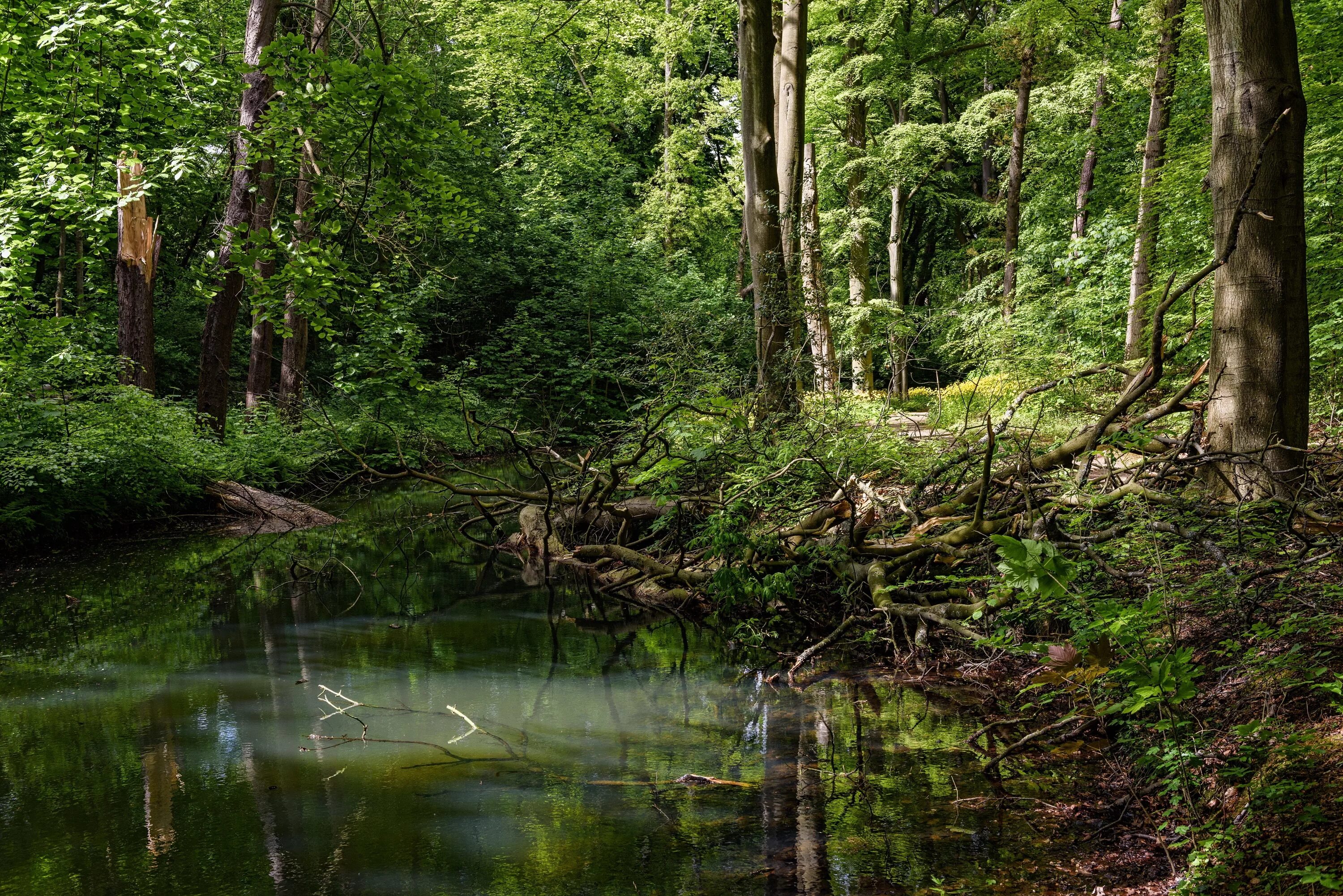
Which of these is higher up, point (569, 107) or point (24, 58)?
point (569, 107)

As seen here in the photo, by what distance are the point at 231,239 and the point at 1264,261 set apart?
10607mm

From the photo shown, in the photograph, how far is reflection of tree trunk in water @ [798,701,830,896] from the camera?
3.30 metres

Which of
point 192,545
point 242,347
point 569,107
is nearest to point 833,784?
point 192,545

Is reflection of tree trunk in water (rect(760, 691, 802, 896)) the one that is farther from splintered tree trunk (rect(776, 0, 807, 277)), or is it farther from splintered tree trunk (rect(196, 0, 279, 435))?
splintered tree trunk (rect(196, 0, 279, 435))

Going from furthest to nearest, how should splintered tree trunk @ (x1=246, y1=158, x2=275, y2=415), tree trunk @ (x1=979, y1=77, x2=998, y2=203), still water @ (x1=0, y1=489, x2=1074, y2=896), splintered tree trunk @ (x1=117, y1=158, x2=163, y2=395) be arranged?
tree trunk @ (x1=979, y1=77, x2=998, y2=203) → splintered tree trunk @ (x1=246, y1=158, x2=275, y2=415) → splintered tree trunk @ (x1=117, y1=158, x2=163, y2=395) → still water @ (x1=0, y1=489, x2=1074, y2=896)

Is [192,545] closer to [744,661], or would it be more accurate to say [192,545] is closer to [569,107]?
[744,661]

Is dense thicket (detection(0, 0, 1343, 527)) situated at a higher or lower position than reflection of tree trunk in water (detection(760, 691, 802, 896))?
higher

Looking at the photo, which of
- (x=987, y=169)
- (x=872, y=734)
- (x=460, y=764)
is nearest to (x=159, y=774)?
(x=460, y=764)

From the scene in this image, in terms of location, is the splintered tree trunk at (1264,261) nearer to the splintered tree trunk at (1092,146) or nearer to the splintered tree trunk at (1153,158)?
the splintered tree trunk at (1153,158)

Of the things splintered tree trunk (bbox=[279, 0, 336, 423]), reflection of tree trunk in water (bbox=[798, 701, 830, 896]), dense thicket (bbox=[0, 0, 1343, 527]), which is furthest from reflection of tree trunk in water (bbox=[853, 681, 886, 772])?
splintered tree trunk (bbox=[279, 0, 336, 423])

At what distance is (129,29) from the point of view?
9.74 metres

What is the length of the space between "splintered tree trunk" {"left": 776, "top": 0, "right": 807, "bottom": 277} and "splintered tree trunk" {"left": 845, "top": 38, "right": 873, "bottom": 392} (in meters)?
6.75

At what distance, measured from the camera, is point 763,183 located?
10422mm

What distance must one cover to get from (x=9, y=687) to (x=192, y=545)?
5.74 m
